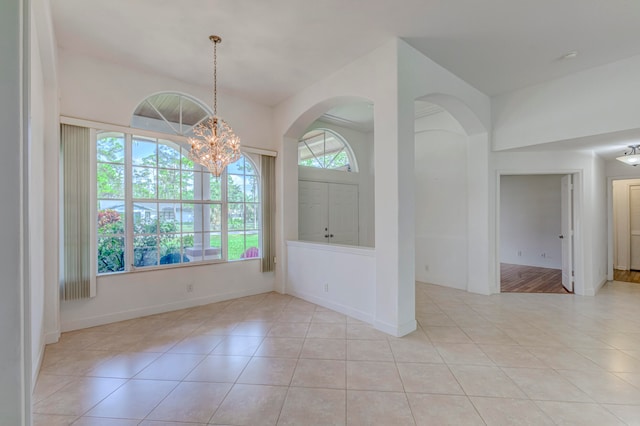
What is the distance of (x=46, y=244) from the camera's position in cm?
309

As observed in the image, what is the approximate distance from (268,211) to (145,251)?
1.89 m

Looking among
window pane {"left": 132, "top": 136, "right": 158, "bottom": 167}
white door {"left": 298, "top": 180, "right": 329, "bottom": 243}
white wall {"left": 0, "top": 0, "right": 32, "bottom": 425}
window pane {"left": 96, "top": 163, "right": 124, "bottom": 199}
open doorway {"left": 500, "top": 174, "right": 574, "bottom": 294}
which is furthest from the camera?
open doorway {"left": 500, "top": 174, "right": 574, "bottom": 294}

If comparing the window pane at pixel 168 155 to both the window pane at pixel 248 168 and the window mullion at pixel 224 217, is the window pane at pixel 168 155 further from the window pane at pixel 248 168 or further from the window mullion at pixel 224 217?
the window pane at pixel 248 168

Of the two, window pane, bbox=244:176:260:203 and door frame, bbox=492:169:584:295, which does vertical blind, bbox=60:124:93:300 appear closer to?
window pane, bbox=244:176:260:203

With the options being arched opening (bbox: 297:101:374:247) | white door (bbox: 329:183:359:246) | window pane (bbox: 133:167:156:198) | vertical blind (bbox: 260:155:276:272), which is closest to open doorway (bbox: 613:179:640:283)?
arched opening (bbox: 297:101:374:247)

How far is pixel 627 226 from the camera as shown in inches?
270

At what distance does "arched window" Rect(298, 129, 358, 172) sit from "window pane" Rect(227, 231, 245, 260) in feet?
6.15

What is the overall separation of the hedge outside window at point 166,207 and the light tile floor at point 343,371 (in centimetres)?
89

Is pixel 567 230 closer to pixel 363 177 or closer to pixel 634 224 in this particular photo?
pixel 634 224

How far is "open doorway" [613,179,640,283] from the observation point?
6.78 meters

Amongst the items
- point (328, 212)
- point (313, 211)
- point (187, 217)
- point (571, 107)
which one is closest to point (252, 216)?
point (187, 217)

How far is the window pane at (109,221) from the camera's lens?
11.9 ft

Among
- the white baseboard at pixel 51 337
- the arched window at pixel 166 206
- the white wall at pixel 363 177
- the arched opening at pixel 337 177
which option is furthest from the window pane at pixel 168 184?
the white wall at pixel 363 177

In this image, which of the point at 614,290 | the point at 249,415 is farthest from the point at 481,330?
the point at 614,290
